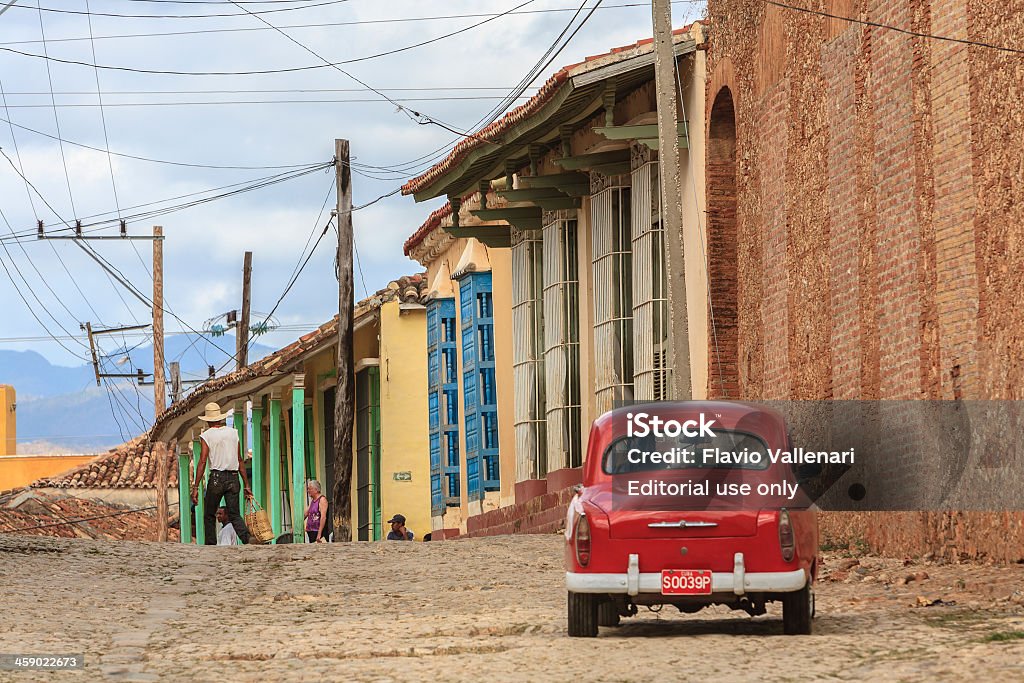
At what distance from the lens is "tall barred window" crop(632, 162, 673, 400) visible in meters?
22.0

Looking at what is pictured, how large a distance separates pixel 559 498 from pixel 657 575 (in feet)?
41.7

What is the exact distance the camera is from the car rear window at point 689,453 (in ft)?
37.0

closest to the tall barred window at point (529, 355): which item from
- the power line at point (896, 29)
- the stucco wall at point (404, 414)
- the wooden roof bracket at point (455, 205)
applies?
the wooden roof bracket at point (455, 205)

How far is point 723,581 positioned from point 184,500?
31.9m

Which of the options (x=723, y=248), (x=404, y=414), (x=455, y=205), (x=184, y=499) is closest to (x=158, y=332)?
(x=184, y=499)

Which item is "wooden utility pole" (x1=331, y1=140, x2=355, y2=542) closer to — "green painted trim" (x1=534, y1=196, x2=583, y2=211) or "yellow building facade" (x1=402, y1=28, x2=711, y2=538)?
"yellow building facade" (x1=402, y1=28, x2=711, y2=538)

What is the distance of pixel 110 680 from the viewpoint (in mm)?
9688

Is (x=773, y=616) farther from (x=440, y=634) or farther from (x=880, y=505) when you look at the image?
(x=880, y=505)

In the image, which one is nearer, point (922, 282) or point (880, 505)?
point (922, 282)

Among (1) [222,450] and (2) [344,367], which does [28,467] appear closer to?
(2) [344,367]

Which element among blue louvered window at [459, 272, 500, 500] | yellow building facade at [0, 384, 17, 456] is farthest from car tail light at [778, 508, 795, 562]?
yellow building facade at [0, 384, 17, 456]

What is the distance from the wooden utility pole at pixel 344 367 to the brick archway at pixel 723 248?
8584mm

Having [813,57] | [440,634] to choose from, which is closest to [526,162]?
[813,57]

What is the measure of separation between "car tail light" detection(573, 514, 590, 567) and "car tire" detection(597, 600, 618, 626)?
741 millimetres
